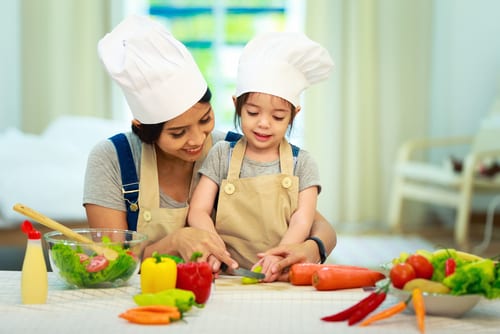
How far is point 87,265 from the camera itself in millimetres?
1930

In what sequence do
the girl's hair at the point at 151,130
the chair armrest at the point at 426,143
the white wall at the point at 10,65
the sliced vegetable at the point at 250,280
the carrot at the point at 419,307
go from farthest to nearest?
the white wall at the point at 10,65 < the chair armrest at the point at 426,143 < the girl's hair at the point at 151,130 < the sliced vegetable at the point at 250,280 < the carrot at the point at 419,307

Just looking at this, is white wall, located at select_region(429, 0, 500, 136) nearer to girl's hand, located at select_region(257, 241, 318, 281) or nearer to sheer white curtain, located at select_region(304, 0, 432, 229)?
sheer white curtain, located at select_region(304, 0, 432, 229)

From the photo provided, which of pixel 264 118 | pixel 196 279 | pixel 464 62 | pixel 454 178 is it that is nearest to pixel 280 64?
pixel 264 118

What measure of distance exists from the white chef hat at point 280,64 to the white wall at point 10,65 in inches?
194

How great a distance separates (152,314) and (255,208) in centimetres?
68

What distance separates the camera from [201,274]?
73.3 inches

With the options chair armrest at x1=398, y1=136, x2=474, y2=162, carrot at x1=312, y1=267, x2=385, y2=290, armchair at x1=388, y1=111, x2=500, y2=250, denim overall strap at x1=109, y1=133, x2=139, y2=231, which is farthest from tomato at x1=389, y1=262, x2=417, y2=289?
chair armrest at x1=398, y1=136, x2=474, y2=162

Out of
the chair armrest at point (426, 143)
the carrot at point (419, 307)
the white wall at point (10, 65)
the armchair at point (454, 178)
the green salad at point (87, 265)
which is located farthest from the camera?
the white wall at point (10, 65)

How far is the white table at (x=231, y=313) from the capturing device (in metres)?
1.67

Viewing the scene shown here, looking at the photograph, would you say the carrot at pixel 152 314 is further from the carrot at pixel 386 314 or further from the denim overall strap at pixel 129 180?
the denim overall strap at pixel 129 180

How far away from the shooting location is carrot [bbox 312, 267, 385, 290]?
2.00 m

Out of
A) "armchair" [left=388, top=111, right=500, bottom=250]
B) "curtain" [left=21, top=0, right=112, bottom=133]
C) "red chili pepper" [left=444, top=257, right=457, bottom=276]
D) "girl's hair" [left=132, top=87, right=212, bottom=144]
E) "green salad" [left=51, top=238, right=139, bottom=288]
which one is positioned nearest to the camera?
"red chili pepper" [left=444, top=257, right=457, bottom=276]

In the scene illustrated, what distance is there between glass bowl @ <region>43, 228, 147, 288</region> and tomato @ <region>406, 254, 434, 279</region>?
62cm

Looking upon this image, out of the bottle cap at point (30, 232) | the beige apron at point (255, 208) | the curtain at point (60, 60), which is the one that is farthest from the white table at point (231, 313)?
the curtain at point (60, 60)
